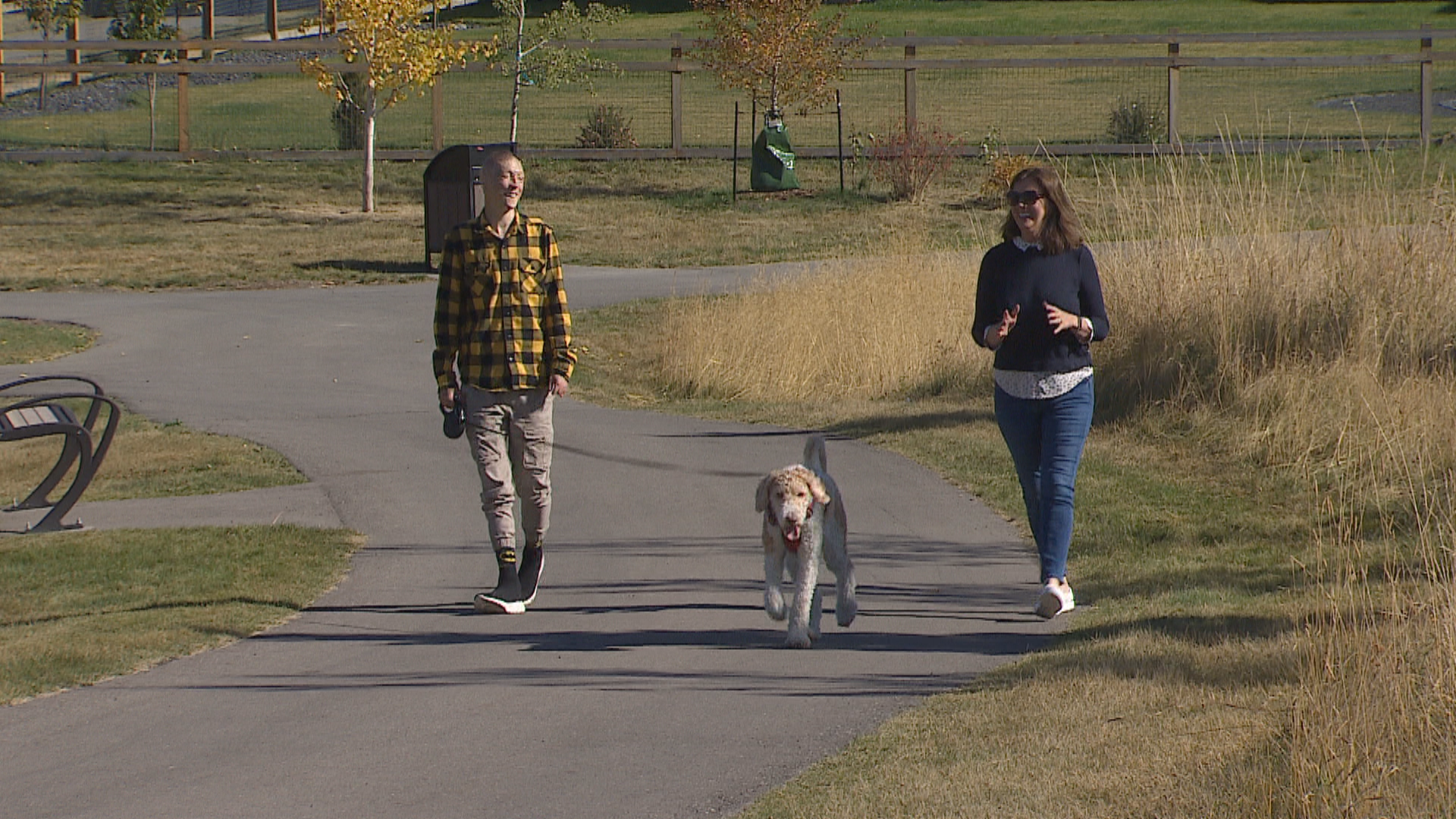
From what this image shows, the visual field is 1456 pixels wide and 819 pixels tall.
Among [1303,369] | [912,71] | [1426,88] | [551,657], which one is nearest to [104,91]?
[912,71]

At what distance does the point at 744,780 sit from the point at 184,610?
3.50m

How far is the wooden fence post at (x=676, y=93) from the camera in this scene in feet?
105

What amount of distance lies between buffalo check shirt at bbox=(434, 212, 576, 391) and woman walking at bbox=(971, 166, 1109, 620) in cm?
177

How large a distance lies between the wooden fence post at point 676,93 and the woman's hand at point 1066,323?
82.0ft

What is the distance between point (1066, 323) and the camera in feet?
24.4

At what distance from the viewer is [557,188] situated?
100 ft

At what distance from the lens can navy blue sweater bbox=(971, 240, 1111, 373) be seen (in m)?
7.58

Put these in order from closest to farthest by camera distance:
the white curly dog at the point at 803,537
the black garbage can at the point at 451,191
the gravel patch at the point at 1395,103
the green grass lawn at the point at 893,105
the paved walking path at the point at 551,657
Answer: the paved walking path at the point at 551,657, the white curly dog at the point at 803,537, the black garbage can at the point at 451,191, the green grass lawn at the point at 893,105, the gravel patch at the point at 1395,103

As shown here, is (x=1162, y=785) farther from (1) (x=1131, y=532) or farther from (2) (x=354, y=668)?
(1) (x=1131, y=532)

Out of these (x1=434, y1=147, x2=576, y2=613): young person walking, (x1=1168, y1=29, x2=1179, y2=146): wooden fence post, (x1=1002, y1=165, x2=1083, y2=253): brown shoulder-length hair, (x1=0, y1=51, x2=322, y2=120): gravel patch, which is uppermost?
(x1=0, y1=51, x2=322, y2=120): gravel patch

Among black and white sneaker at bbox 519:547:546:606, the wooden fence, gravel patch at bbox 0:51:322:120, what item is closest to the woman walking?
black and white sneaker at bbox 519:547:546:606

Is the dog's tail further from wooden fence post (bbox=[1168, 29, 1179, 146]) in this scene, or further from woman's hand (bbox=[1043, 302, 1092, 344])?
wooden fence post (bbox=[1168, 29, 1179, 146])

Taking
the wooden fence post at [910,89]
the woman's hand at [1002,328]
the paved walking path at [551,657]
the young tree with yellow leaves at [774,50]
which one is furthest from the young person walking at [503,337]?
the wooden fence post at [910,89]

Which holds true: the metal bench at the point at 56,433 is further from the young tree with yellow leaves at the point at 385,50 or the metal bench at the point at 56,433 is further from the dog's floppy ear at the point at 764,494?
the young tree with yellow leaves at the point at 385,50
